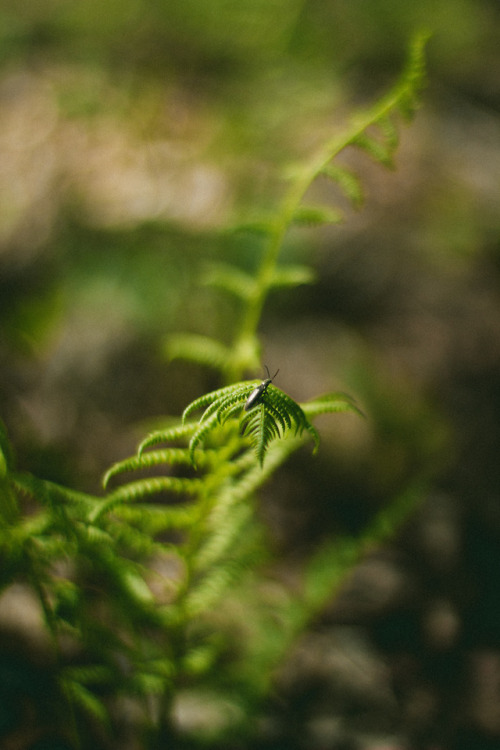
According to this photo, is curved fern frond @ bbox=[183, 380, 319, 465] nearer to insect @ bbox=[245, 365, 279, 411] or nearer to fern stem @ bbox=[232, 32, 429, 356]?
insect @ bbox=[245, 365, 279, 411]

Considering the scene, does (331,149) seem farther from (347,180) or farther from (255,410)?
(255,410)

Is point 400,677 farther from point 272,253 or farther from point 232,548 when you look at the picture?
point 272,253

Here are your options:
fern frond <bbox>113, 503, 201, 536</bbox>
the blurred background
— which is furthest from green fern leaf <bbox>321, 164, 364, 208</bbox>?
the blurred background

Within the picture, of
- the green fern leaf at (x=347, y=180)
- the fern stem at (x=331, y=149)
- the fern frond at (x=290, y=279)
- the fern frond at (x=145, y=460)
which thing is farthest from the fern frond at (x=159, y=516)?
the green fern leaf at (x=347, y=180)

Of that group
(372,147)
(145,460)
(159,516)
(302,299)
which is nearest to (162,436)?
(145,460)

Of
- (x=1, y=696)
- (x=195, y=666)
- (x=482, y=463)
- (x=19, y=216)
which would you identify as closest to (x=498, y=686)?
(x=482, y=463)

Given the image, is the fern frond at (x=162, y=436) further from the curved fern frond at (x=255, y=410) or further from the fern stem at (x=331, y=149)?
the fern stem at (x=331, y=149)
